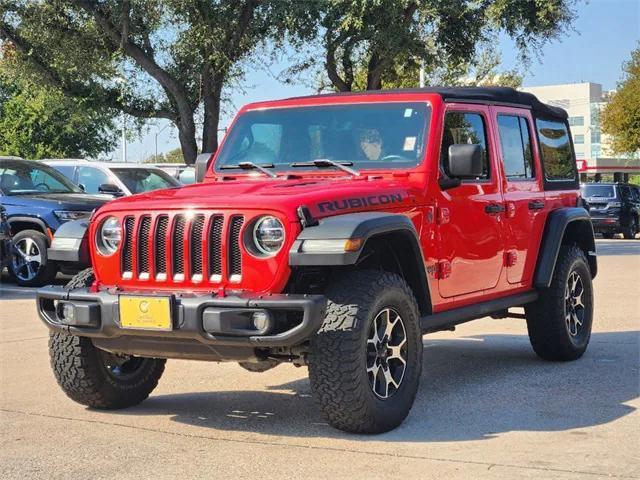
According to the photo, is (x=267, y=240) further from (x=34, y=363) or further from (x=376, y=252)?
(x=34, y=363)

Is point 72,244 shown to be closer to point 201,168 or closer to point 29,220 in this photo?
point 201,168

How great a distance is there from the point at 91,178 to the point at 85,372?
12062 millimetres

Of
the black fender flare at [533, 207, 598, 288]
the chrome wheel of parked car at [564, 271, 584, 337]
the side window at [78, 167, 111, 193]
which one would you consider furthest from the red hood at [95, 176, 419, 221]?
the side window at [78, 167, 111, 193]

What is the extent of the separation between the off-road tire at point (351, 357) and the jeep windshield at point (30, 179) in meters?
10.2

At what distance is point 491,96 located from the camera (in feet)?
26.0

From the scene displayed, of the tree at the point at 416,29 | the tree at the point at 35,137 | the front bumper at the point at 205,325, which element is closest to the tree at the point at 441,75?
the tree at the point at 416,29

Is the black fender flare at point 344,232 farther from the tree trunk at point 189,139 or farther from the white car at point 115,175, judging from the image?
the tree trunk at point 189,139

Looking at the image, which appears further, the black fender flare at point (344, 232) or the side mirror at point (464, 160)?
the side mirror at point (464, 160)

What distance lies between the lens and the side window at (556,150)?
8641mm

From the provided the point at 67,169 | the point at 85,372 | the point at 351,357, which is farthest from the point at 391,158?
the point at 67,169

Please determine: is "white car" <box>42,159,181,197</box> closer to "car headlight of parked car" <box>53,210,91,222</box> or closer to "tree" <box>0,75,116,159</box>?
"car headlight of parked car" <box>53,210,91,222</box>

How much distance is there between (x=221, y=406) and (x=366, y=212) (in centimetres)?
→ 162

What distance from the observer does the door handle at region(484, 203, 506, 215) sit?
745 centimetres

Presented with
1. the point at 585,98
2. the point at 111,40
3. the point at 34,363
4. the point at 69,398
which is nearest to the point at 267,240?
the point at 69,398
